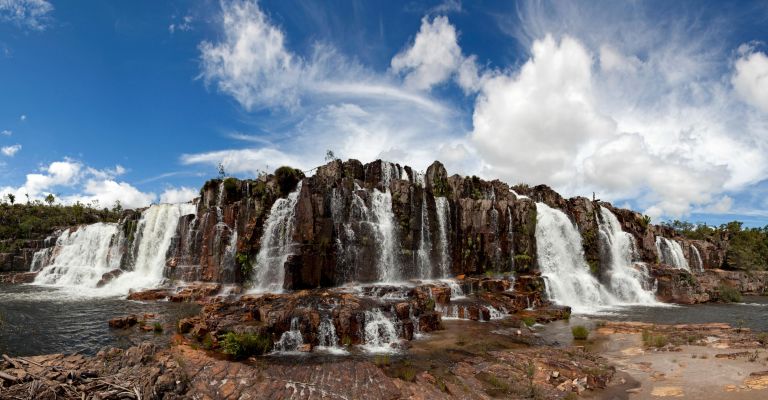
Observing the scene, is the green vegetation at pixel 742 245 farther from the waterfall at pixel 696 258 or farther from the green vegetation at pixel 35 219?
the green vegetation at pixel 35 219

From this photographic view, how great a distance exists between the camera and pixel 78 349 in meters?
18.2

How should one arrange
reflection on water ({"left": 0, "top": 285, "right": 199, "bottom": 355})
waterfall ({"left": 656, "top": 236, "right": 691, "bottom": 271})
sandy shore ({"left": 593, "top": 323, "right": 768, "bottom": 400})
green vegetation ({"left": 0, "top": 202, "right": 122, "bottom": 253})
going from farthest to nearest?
1. green vegetation ({"left": 0, "top": 202, "right": 122, "bottom": 253})
2. waterfall ({"left": 656, "top": 236, "right": 691, "bottom": 271})
3. reflection on water ({"left": 0, "top": 285, "right": 199, "bottom": 355})
4. sandy shore ({"left": 593, "top": 323, "right": 768, "bottom": 400})

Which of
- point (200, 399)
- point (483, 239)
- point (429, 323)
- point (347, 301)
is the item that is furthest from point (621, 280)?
point (200, 399)

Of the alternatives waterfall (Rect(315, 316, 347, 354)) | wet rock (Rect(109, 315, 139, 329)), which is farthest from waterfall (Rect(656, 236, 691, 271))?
wet rock (Rect(109, 315, 139, 329))

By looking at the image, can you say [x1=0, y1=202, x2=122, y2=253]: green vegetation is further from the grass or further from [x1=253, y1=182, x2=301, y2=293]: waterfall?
the grass

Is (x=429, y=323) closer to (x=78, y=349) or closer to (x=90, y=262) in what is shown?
(x=78, y=349)

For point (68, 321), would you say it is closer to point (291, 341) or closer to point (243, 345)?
point (243, 345)

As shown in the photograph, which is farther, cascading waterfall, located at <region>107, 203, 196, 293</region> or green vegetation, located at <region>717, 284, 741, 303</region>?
cascading waterfall, located at <region>107, 203, 196, 293</region>

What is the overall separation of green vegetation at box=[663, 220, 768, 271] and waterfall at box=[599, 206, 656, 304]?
1898cm

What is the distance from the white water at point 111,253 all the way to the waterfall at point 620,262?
46.6 metres

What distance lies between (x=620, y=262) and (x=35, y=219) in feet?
269

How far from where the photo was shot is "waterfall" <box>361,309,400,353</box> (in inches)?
774

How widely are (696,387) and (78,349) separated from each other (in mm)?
23901

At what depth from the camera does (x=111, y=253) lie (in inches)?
1906
